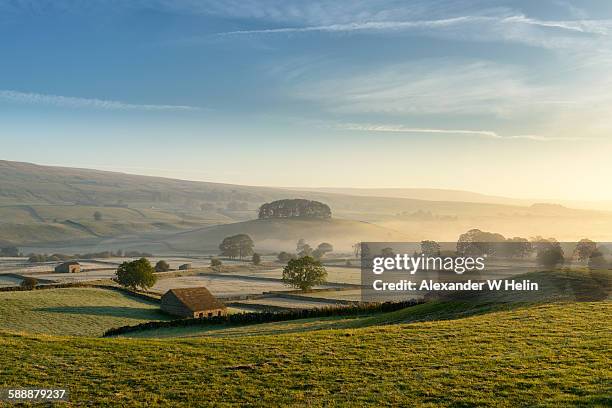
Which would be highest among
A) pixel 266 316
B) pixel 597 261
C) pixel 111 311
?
pixel 597 261

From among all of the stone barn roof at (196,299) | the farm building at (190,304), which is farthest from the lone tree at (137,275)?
the stone barn roof at (196,299)

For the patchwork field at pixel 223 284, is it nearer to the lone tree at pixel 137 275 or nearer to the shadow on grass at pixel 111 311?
the lone tree at pixel 137 275

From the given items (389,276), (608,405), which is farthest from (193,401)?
(389,276)

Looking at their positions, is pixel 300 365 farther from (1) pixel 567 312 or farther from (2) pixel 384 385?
(1) pixel 567 312

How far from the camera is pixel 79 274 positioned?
4532 inches

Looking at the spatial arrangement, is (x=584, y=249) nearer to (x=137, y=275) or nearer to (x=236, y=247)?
(x=236, y=247)

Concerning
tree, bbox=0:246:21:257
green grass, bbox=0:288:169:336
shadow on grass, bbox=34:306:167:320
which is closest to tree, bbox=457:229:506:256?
shadow on grass, bbox=34:306:167:320

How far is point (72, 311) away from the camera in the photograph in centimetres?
6006

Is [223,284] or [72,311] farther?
[223,284]

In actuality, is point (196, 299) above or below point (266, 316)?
below

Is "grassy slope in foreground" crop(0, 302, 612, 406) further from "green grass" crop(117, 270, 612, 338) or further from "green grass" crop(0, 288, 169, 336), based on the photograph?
"green grass" crop(0, 288, 169, 336)

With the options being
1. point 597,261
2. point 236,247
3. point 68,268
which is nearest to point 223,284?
point 68,268

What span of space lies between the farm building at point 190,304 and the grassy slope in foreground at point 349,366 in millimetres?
37039

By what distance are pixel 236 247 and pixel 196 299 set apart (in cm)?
11371
